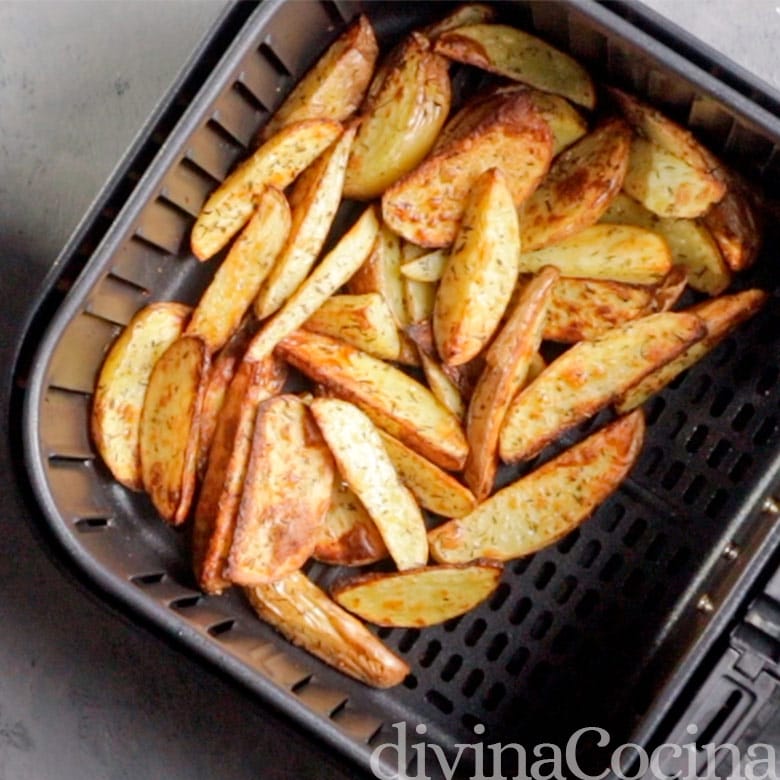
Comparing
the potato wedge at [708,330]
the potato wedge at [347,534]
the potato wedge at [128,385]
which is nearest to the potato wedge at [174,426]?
the potato wedge at [128,385]

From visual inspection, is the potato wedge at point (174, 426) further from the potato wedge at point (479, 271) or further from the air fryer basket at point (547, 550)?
the potato wedge at point (479, 271)

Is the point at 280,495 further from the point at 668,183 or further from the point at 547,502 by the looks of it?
the point at 668,183

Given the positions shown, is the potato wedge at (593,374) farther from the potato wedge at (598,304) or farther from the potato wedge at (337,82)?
the potato wedge at (337,82)

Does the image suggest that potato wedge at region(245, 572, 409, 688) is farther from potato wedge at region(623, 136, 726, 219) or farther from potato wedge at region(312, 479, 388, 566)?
potato wedge at region(623, 136, 726, 219)

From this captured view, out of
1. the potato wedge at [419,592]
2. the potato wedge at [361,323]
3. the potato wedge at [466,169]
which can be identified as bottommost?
the potato wedge at [419,592]

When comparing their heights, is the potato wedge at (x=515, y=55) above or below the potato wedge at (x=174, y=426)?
above

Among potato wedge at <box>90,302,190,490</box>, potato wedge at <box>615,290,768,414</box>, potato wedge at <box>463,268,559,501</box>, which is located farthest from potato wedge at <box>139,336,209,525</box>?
potato wedge at <box>615,290,768,414</box>
